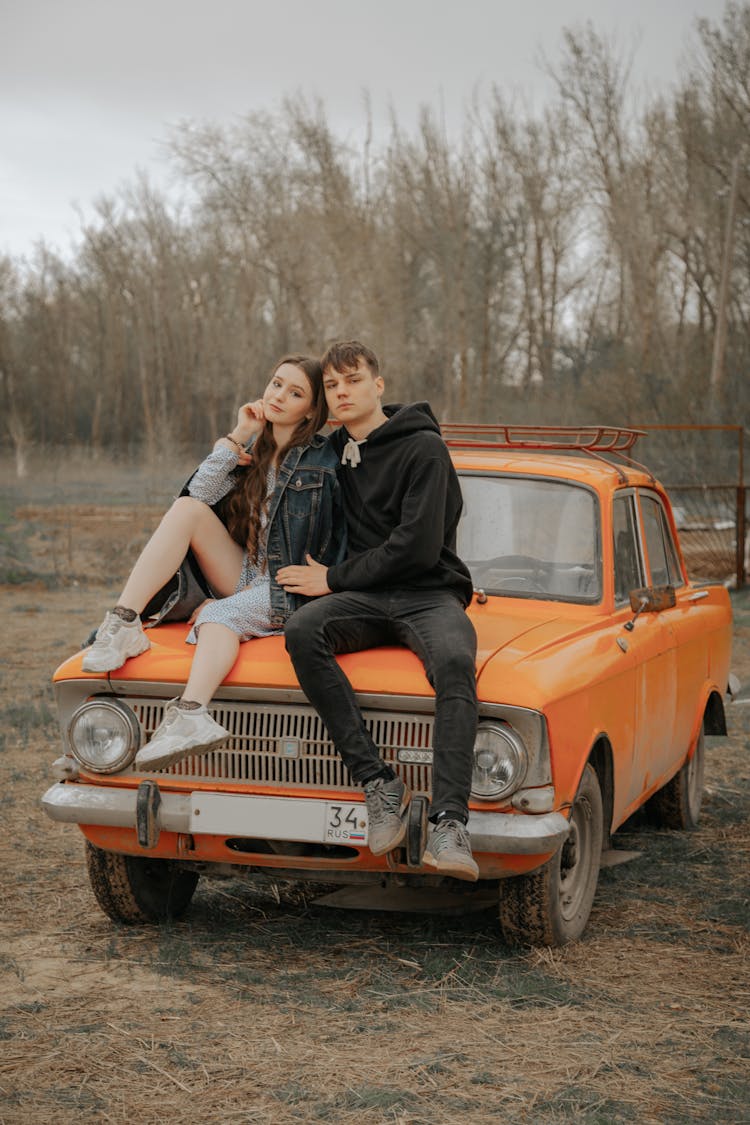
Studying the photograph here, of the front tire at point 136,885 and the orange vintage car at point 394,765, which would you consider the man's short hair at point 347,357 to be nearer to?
the orange vintage car at point 394,765

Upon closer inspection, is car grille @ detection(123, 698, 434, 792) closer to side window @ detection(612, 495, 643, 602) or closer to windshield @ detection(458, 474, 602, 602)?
windshield @ detection(458, 474, 602, 602)

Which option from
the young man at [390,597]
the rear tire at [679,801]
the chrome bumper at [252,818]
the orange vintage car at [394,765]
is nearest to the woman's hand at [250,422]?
the young man at [390,597]

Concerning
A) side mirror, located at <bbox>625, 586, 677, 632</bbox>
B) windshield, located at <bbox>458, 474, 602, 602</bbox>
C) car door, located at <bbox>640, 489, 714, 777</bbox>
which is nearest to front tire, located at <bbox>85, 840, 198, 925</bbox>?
windshield, located at <bbox>458, 474, 602, 602</bbox>

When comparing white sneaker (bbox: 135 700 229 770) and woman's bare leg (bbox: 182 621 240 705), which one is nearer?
white sneaker (bbox: 135 700 229 770)

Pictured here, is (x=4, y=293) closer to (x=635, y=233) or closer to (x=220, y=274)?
(x=220, y=274)

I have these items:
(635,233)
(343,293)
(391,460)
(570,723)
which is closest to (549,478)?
(391,460)

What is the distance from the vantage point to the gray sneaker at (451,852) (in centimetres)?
410

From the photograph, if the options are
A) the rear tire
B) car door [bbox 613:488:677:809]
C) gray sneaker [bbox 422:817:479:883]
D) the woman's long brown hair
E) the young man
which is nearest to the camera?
gray sneaker [bbox 422:817:479:883]

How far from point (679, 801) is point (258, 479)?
2968mm

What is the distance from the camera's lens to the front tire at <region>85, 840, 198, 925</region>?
495 cm

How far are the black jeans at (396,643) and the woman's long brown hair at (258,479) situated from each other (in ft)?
1.79

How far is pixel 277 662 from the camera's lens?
4621mm

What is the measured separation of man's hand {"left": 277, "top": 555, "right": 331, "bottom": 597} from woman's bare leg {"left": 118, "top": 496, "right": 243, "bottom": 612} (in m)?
0.32

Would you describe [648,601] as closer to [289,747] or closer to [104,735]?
[289,747]
